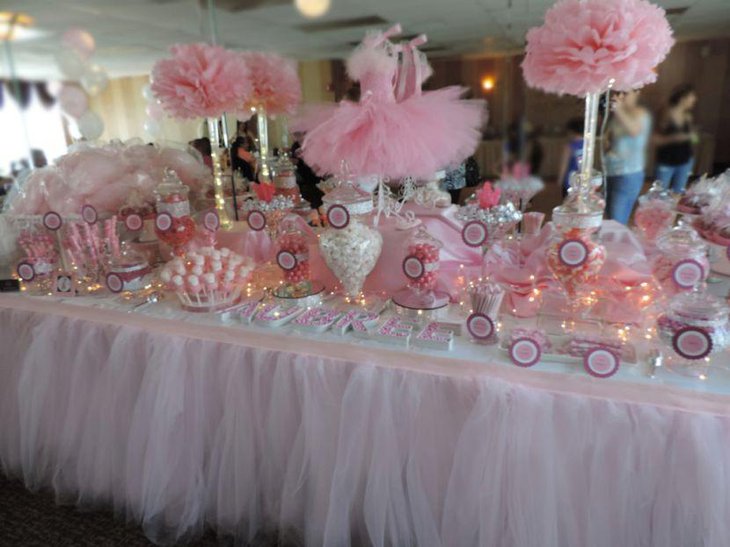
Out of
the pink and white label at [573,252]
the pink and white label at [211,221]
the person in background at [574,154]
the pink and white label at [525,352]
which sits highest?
the person in background at [574,154]

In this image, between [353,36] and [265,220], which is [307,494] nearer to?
[265,220]

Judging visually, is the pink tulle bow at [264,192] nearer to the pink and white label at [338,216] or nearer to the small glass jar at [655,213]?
the pink and white label at [338,216]

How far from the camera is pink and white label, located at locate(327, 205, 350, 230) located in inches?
46.9

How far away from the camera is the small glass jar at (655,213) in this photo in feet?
4.56

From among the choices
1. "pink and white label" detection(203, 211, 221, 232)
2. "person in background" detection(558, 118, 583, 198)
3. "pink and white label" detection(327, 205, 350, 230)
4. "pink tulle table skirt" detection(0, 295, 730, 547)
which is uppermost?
"person in background" detection(558, 118, 583, 198)

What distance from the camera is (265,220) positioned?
4.84 ft

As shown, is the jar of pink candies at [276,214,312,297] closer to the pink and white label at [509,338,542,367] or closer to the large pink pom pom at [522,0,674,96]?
the pink and white label at [509,338,542,367]

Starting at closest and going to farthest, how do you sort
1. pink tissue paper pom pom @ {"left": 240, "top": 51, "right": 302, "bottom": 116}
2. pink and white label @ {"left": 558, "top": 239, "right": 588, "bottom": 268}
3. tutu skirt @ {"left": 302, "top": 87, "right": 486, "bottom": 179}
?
1. pink and white label @ {"left": 558, "top": 239, "right": 588, "bottom": 268}
2. tutu skirt @ {"left": 302, "top": 87, "right": 486, "bottom": 179}
3. pink tissue paper pom pom @ {"left": 240, "top": 51, "right": 302, "bottom": 116}

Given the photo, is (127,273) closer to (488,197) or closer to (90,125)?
(488,197)

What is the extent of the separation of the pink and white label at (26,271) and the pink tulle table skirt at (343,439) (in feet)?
0.30

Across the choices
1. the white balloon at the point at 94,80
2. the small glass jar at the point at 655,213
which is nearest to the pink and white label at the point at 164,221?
the small glass jar at the point at 655,213

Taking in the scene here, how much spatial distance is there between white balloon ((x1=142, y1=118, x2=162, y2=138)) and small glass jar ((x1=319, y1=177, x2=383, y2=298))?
2264mm

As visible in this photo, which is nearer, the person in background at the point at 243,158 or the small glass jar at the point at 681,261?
the small glass jar at the point at 681,261

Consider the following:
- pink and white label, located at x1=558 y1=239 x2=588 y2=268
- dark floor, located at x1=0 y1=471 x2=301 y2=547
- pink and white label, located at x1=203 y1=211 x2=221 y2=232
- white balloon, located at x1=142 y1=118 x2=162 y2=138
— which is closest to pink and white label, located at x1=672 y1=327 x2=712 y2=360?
pink and white label, located at x1=558 y1=239 x2=588 y2=268
